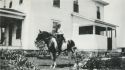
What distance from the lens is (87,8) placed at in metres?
24.2

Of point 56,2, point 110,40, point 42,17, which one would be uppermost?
point 56,2

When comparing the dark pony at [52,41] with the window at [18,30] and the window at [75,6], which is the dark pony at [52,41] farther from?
the window at [75,6]

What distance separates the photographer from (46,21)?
1894 cm

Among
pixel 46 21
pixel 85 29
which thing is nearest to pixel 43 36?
pixel 46 21

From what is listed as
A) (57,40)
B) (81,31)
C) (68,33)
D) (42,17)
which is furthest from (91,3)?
(57,40)

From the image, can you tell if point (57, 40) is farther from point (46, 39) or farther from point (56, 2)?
point (56, 2)

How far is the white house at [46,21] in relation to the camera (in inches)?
705

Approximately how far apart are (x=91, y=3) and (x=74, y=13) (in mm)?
3840

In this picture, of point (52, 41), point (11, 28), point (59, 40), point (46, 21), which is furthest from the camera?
point (11, 28)

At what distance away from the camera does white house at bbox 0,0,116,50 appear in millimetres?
17906

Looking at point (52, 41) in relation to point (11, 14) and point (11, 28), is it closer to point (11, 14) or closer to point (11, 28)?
point (11, 14)

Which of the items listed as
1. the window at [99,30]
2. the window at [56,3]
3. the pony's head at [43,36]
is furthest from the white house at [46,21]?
the pony's head at [43,36]

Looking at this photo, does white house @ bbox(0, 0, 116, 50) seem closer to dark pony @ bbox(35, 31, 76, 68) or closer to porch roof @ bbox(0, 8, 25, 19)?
porch roof @ bbox(0, 8, 25, 19)

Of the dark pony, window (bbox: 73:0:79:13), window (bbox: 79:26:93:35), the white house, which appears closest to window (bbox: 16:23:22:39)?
the white house
